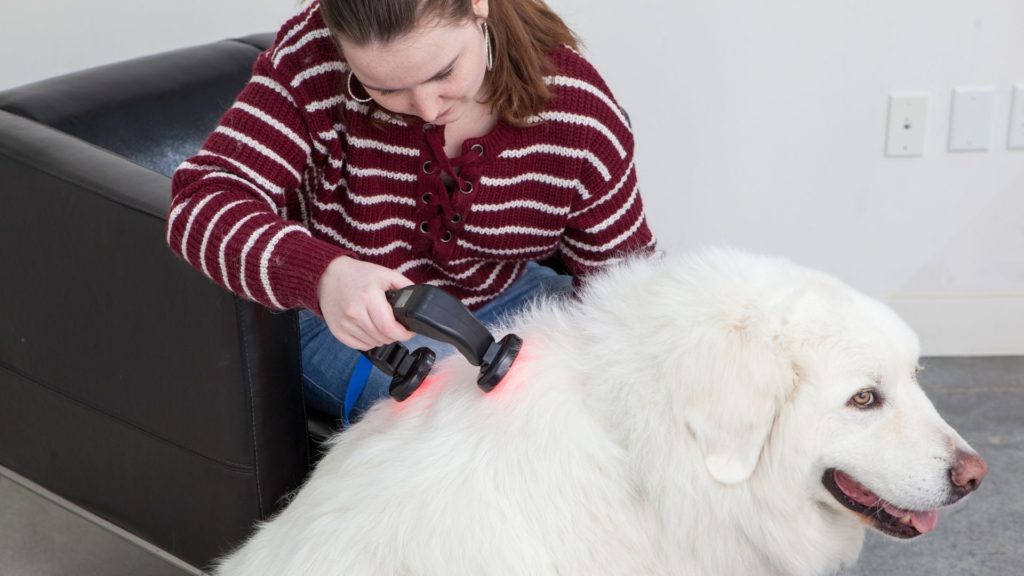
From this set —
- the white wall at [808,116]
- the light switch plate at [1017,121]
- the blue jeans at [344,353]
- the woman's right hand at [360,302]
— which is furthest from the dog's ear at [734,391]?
the light switch plate at [1017,121]

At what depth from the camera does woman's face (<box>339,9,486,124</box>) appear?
1156 millimetres

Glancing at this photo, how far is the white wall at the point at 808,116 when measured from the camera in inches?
88.0

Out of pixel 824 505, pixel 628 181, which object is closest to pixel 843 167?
pixel 628 181

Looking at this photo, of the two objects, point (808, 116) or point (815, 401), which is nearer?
point (815, 401)

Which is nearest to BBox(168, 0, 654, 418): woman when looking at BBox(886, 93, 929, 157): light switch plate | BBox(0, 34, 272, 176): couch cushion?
BBox(0, 34, 272, 176): couch cushion

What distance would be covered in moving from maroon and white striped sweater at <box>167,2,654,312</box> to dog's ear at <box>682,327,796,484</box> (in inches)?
18.6

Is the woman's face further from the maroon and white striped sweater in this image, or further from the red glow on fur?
the red glow on fur

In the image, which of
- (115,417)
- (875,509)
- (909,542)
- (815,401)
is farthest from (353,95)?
(909,542)

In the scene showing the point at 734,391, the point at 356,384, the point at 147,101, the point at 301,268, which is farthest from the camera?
the point at 147,101

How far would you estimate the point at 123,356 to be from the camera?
1.42 metres

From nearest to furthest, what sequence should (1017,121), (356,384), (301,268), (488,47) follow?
1. (301,268)
2. (488,47)
3. (356,384)
4. (1017,121)

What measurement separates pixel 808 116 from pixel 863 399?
1.41 meters

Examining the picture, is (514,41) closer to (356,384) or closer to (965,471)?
(356,384)

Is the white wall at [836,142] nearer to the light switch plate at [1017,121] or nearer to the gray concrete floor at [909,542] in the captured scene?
the light switch plate at [1017,121]
